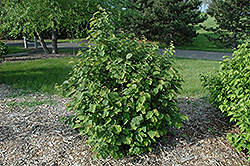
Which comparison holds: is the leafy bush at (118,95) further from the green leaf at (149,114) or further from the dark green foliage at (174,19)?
the dark green foliage at (174,19)

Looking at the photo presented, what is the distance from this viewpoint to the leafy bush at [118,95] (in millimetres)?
2416

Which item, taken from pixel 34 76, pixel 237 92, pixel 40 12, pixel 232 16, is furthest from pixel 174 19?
pixel 237 92

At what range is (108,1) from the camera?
32.4ft

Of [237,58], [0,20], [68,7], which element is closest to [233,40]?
[68,7]

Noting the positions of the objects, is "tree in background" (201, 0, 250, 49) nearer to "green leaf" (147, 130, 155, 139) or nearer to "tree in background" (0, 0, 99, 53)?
"tree in background" (0, 0, 99, 53)

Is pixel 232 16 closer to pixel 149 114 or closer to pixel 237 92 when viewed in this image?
pixel 237 92

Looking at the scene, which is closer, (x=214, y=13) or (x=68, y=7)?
(x=68, y=7)

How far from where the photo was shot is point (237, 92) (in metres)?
3.01

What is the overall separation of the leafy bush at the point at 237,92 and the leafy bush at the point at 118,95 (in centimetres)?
88

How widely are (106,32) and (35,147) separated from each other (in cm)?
188

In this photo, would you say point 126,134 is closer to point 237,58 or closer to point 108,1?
point 237,58

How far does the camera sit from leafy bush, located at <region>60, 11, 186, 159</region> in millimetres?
2416

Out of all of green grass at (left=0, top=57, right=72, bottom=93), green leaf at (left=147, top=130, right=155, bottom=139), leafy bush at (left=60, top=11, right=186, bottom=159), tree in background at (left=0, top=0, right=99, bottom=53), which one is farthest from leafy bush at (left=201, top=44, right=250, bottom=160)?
tree in background at (left=0, top=0, right=99, bottom=53)

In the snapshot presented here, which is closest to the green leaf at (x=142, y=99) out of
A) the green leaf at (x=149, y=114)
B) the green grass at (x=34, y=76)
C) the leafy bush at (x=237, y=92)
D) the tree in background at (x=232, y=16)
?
the green leaf at (x=149, y=114)
